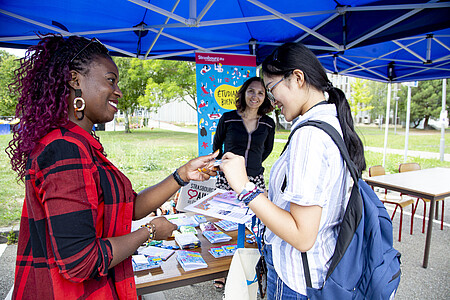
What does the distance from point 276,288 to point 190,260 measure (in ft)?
2.00

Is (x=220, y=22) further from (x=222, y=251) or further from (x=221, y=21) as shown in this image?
(x=222, y=251)

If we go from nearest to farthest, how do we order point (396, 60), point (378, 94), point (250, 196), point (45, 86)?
point (45, 86)
point (250, 196)
point (396, 60)
point (378, 94)

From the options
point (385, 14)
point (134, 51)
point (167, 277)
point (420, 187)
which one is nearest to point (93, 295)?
point (167, 277)

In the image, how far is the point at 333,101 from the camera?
1208 millimetres

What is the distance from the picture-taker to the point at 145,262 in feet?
Result: 5.47

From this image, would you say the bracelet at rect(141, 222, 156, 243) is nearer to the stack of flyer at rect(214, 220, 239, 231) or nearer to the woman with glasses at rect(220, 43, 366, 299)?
the woman with glasses at rect(220, 43, 366, 299)

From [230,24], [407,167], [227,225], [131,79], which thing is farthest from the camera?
[131,79]

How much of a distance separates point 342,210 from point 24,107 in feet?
4.31

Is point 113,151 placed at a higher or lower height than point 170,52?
lower

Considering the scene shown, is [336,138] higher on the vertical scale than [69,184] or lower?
higher

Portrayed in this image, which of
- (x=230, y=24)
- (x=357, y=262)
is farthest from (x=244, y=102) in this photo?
(x=357, y=262)

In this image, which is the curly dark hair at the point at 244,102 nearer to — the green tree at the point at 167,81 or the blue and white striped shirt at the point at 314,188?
the blue and white striped shirt at the point at 314,188

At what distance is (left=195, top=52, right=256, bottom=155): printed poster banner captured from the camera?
3.98 m

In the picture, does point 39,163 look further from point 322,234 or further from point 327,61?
point 327,61
